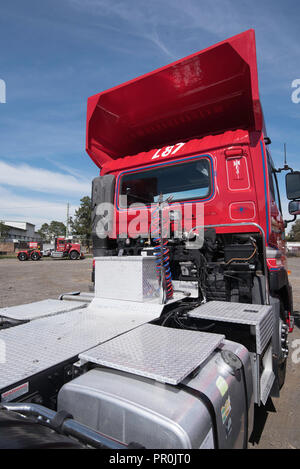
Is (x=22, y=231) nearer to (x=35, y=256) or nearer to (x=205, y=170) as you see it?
(x=35, y=256)

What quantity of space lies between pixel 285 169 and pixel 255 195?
1.53 m

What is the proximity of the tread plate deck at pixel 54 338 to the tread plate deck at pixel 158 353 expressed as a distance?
0.22 metres

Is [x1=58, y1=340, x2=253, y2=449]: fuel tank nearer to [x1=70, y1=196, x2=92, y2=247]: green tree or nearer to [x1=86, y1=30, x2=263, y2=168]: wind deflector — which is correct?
[x1=86, y1=30, x2=263, y2=168]: wind deflector

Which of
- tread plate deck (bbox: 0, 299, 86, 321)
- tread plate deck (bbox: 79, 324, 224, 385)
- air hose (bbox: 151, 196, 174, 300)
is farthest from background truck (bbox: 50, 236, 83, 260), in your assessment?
tread plate deck (bbox: 79, 324, 224, 385)

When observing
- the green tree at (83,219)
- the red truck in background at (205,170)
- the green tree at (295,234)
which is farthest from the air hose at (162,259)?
the green tree at (295,234)

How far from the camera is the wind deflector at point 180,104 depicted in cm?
285

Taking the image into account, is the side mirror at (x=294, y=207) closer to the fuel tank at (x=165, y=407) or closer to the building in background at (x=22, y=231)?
the fuel tank at (x=165, y=407)

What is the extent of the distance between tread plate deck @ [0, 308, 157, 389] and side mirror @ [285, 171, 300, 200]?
8.50 ft

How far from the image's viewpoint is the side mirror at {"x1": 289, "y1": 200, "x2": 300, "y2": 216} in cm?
390

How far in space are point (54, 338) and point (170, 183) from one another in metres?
2.34

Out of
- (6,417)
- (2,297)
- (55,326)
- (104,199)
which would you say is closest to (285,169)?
(104,199)

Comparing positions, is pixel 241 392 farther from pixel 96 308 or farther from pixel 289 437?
pixel 96 308

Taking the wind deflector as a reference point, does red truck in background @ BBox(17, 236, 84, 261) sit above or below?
below

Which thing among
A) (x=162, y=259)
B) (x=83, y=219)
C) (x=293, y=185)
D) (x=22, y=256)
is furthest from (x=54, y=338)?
(x=83, y=219)
